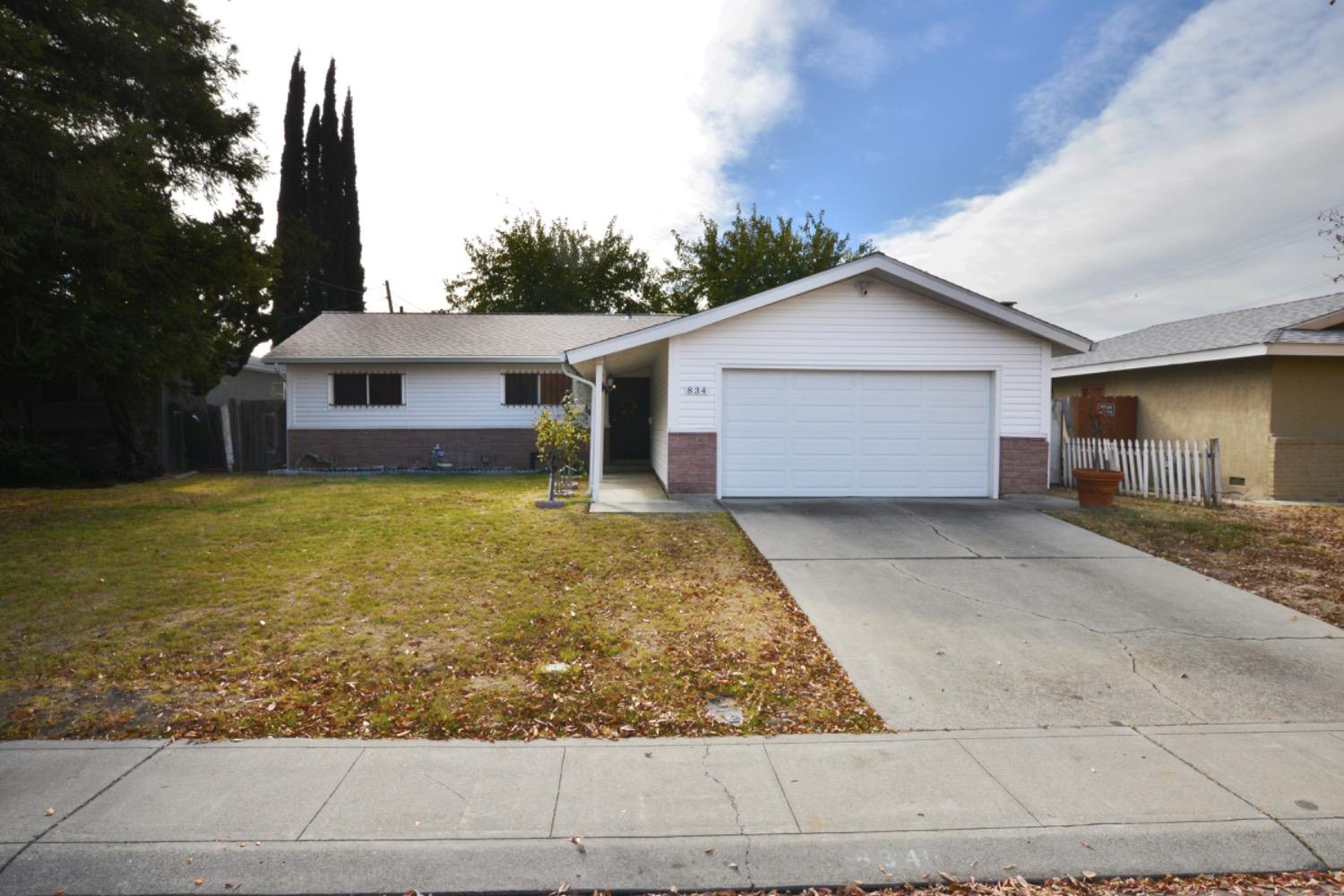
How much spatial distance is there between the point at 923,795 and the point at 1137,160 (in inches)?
547

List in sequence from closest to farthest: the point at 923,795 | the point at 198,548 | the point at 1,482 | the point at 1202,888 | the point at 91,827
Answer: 1. the point at 1202,888
2. the point at 91,827
3. the point at 923,795
4. the point at 198,548
5. the point at 1,482

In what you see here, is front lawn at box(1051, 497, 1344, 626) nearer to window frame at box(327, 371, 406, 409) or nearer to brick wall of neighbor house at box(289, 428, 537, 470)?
brick wall of neighbor house at box(289, 428, 537, 470)

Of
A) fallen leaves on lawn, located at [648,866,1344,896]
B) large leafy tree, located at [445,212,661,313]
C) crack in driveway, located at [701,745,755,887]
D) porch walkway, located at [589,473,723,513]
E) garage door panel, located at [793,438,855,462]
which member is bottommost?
fallen leaves on lawn, located at [648,866,1344,896]

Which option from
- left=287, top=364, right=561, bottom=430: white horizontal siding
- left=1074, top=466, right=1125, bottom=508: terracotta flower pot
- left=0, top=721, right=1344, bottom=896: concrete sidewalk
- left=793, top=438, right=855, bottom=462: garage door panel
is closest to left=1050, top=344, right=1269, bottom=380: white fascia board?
left=1074, top=466, right=1125, bottom=508: terracotta flower pot

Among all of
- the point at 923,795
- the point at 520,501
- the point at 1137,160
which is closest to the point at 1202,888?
the point at 923,795

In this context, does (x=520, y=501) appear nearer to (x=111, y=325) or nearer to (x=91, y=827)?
(x=111, y=325)

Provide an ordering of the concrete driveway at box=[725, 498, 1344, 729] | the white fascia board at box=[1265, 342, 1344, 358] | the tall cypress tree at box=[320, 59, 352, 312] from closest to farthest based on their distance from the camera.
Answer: the concrete driveway at box=[725, 498, 1344, 729] < the white fascia board at box=[1265, 342, 1344, 358] < the tall cypress tree at box=[320, 59, 352, 312]

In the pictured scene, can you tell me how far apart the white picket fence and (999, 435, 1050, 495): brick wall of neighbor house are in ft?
8.08

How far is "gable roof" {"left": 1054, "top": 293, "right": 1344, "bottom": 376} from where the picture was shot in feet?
42.7

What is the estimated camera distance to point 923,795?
3.54 meters

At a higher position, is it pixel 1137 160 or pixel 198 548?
pixel 1137 160

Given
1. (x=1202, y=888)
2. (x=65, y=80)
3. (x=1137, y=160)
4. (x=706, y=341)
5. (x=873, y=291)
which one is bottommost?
(x=1202, y=888)

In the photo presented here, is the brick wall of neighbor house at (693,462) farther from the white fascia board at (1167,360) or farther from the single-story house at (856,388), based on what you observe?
the white fascia board at (1167,360)

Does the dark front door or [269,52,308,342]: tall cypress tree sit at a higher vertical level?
[269,52,308,342]: tall cypress tree
